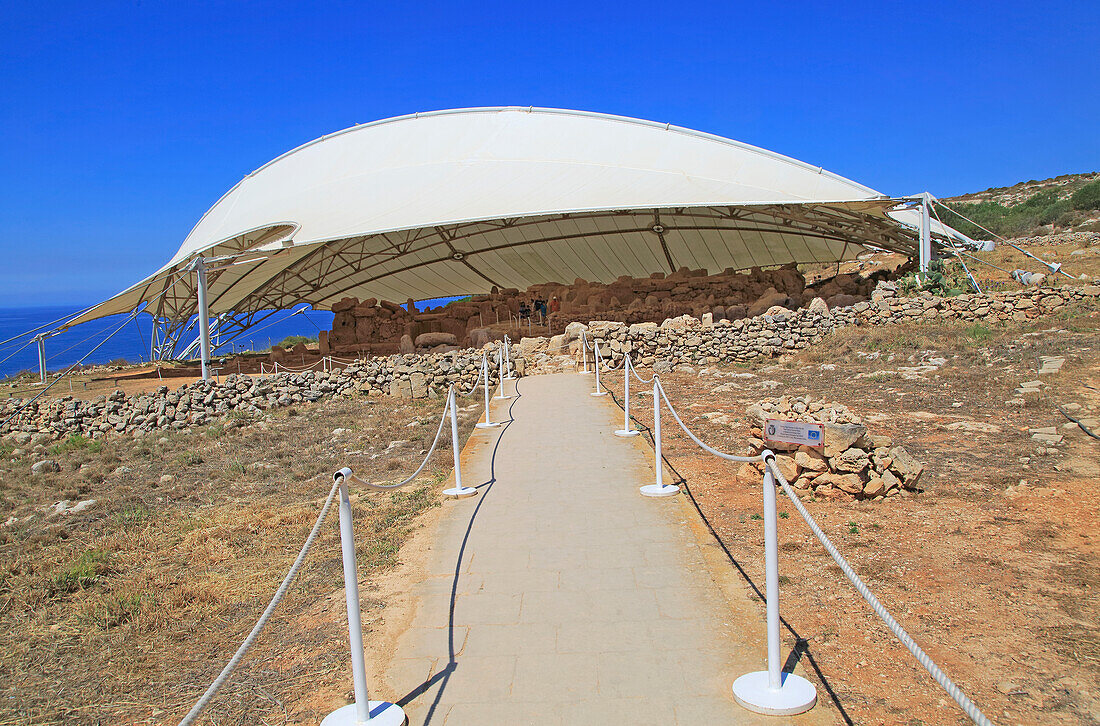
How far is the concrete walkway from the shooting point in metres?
3.57

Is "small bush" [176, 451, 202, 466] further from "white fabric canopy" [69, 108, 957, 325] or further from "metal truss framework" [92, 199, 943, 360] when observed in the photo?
"metal truss framework" [92, 199, 943, 360]

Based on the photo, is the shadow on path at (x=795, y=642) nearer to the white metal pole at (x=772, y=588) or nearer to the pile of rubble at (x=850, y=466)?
the white metal pole at (x=772, y=588)

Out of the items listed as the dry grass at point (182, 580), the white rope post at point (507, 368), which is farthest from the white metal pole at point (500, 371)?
the dry grass at point (182, 580)

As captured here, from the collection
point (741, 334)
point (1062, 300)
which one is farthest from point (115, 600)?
point (1062, 300)

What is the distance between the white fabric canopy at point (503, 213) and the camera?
1939 cm

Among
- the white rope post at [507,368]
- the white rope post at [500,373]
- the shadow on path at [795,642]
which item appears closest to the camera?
the shadow on path at [795,642]

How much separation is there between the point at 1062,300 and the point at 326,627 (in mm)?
19003

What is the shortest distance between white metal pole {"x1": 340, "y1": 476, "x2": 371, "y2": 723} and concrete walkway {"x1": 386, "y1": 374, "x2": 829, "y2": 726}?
26cm

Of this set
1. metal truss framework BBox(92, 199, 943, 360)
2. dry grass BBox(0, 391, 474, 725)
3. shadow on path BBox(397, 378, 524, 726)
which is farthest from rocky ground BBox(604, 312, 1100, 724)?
metal truss framework BBox(92, 199, 943, 360)

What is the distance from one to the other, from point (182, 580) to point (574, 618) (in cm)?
362

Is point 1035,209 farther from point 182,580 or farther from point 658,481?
point 182,580

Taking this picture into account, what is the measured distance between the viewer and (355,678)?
3531 millimetres

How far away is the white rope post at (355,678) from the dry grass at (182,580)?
9.9 inches

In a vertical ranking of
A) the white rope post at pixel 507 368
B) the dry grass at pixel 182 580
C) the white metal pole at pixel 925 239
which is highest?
the white metal pole at pixel 925 239
